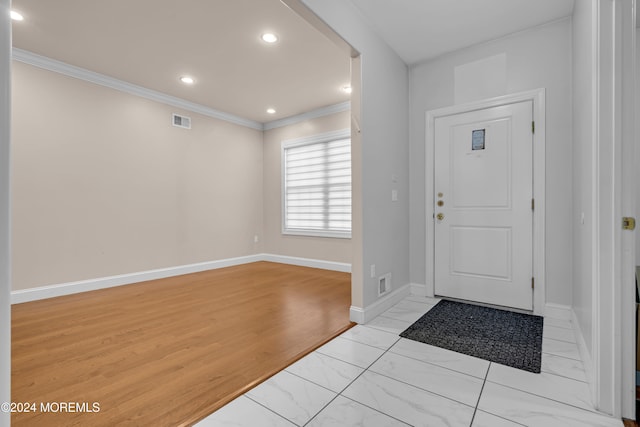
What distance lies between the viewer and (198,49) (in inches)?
125

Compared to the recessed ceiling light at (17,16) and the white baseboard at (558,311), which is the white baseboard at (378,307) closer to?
the white baseboard at (558,311)

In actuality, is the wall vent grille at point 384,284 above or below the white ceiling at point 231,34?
below

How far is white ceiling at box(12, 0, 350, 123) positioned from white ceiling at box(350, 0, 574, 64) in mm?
615

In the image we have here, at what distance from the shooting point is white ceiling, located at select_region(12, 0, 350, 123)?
101 inches

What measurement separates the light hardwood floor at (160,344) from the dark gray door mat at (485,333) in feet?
2.36

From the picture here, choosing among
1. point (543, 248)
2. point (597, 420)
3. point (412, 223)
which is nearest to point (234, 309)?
point (412, 223)

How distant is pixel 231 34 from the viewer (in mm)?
A: 2916

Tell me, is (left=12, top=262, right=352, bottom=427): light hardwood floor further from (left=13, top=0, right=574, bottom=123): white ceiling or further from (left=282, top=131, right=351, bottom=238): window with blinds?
(left=13, top=0, right=574, bottom=123): white ceiling

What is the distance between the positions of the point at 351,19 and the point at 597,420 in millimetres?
3015

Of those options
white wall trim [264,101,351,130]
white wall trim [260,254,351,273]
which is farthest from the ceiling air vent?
white wall trim [260,254,351,273]

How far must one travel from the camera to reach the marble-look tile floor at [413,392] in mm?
1440

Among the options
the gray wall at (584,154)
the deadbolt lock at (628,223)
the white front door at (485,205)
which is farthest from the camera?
the white front door at (485,205)

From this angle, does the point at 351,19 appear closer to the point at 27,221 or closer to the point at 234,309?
the point at 234,309

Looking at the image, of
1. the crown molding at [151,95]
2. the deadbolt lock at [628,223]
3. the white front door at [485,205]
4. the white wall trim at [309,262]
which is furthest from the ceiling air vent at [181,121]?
the deadbolt lock at [628,223]
